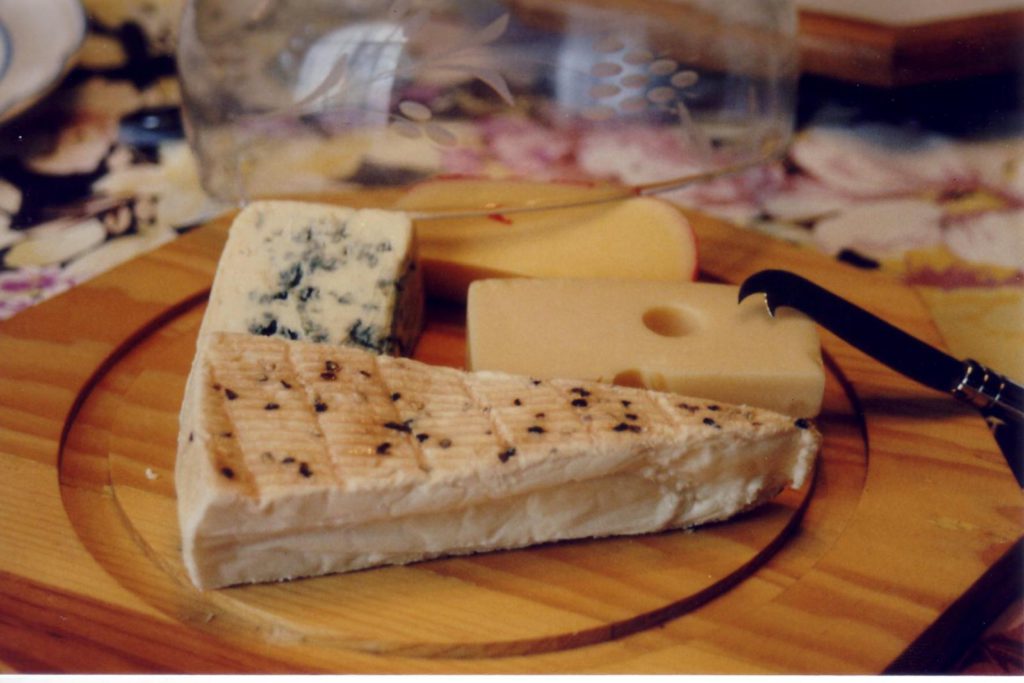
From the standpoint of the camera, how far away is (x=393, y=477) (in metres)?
1.01

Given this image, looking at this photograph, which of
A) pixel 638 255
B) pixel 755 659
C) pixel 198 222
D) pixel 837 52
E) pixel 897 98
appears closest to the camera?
pixel 755 659

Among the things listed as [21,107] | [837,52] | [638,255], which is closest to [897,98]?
[837,52]

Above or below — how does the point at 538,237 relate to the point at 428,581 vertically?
above

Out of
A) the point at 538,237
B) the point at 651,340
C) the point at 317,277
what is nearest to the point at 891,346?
the point at 651,340

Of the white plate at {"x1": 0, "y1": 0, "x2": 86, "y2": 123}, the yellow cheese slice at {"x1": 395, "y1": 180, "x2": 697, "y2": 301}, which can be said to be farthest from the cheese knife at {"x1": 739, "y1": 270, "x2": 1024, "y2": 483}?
the white plate at {"x1": 0, "y1": 0, "x2": 86, "y2": 123}

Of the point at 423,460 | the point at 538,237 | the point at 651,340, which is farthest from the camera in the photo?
the point at 538,237

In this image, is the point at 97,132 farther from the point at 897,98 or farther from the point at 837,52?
the point at 897,98

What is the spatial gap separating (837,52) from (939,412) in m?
0.96

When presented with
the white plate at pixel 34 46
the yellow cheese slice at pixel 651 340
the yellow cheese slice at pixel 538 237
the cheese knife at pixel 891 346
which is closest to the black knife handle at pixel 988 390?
the cheese knife at pixel 891 346

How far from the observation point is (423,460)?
41.3 inches

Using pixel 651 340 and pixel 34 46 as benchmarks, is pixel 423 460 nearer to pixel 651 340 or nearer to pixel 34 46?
pixel 651 340

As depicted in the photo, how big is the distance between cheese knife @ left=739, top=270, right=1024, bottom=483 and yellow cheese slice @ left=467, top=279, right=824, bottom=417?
3 cm

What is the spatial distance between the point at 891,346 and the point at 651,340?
1.17ft

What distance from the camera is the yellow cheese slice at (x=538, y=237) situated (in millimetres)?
1568
